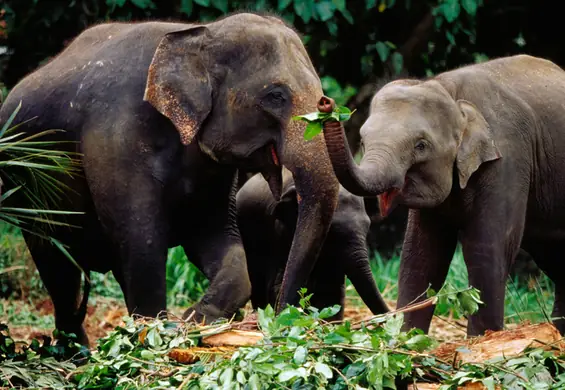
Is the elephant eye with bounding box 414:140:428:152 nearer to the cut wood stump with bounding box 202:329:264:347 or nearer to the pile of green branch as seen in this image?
the pile of green branch

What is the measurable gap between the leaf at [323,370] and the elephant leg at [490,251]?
87.8 inches

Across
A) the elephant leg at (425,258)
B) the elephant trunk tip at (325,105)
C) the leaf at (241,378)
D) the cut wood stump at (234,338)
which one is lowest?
the elephant leg at (425,258)

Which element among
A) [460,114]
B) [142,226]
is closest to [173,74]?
[142,226]

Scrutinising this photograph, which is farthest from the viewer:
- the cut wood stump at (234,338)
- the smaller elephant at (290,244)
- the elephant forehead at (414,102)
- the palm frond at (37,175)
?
the smaller elephant at (290,244)

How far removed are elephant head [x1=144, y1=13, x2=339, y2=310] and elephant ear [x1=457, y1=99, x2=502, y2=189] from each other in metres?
0.90

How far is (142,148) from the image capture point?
7.38 meters

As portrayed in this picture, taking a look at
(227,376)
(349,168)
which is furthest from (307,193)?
(227,376)

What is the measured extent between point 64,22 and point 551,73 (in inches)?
182

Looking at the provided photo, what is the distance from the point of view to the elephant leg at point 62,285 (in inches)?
341

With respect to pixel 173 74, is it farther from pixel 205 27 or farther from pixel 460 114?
pixel 460 114

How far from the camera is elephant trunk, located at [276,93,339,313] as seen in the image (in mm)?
7039

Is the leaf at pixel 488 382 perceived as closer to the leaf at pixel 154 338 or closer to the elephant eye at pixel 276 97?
the leaf at pixel 154 338

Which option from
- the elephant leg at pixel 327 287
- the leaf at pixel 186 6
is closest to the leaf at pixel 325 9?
the leaf at pixel 186 6

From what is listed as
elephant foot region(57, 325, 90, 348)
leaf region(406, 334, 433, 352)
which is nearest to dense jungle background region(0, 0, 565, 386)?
elephant foot region(57, 325, 90, 348)
